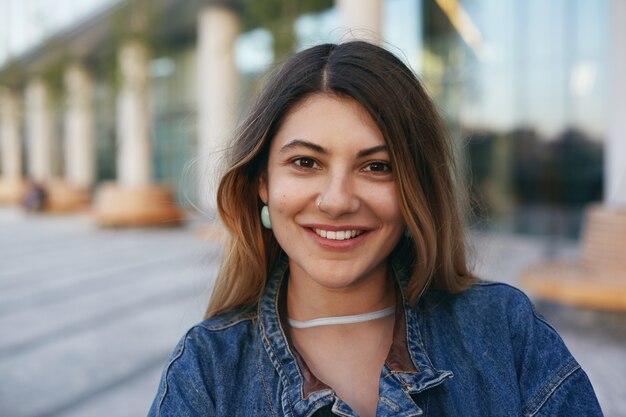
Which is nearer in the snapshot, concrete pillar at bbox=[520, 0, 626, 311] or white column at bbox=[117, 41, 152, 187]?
concrete pillar at bbox=[520, 0, 626, 311]

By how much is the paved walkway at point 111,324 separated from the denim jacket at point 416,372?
0.53 metres

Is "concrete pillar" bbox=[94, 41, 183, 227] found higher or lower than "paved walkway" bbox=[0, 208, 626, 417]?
higher

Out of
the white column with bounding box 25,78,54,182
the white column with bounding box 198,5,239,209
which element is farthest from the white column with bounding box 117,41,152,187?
the white column with bounding box 25,78,54,182

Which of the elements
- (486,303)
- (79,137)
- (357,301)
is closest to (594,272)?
(486,303)

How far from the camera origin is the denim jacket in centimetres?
119

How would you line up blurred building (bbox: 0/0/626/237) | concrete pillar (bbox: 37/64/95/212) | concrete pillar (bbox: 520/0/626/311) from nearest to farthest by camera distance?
1. concrete pillar (bbox: 520/0/626/311)
2. blurred building (bbox: 0/0/626/237)
3. concrete pillar (bbox: 37/64/95/212)

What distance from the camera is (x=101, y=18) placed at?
53.1 ft

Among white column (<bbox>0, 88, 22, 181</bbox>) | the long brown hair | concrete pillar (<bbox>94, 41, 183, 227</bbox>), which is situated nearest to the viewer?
the long brown hair

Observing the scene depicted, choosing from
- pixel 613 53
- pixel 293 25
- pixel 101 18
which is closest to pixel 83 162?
pixel 101 18

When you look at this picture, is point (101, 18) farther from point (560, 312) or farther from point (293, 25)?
point (560, 312)

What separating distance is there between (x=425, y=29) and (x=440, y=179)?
10606mm

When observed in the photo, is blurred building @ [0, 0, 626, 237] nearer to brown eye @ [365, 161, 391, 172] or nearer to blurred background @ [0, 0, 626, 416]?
blurred background @ [0, 0, 626, 416]

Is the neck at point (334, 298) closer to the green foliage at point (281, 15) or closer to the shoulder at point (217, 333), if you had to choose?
the shoulder at point (217, 333)

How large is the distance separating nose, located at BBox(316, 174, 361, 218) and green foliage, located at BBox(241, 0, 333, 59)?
24.0 ft
